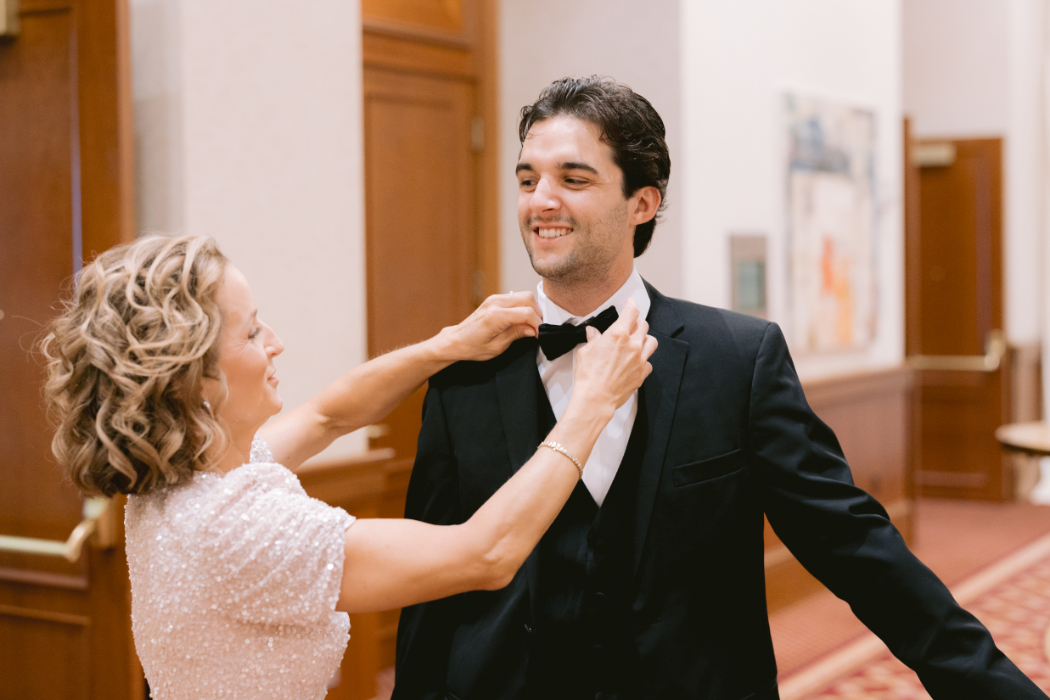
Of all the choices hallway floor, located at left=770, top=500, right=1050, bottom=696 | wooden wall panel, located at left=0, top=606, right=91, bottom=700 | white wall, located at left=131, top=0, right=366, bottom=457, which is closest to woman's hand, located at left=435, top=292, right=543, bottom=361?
white wall, located at left=131, top=0, right=366, bottom=457

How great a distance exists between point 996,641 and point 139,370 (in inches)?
167

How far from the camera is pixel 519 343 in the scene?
68.4 inches

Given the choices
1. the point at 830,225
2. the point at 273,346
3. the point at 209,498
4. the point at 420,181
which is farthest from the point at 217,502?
the point at 830,225

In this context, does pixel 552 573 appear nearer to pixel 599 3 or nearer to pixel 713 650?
pixel 713 650

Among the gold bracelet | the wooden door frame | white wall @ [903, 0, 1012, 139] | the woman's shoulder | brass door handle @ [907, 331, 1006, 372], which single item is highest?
white wall @ [903, 0, 1012, 139]

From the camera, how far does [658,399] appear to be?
1607 millimetres

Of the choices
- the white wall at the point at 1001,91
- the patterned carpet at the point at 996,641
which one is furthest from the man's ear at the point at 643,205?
the white wall at the point at 1001,91

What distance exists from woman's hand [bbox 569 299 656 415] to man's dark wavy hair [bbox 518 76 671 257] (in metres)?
0.29

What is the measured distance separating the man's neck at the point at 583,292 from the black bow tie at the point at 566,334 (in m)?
0.07

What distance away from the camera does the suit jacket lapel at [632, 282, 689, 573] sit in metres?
1.54

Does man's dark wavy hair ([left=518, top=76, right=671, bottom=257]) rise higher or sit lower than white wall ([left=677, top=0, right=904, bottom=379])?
lower

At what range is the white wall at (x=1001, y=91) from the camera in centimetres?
724

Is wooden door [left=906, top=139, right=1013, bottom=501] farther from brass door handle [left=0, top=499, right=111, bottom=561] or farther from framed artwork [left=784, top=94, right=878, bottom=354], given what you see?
brass door handle [left=0, top=499, right=111, bottom=561]

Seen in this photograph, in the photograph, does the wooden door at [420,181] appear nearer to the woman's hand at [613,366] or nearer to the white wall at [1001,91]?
the woman's hand at [613,366]
